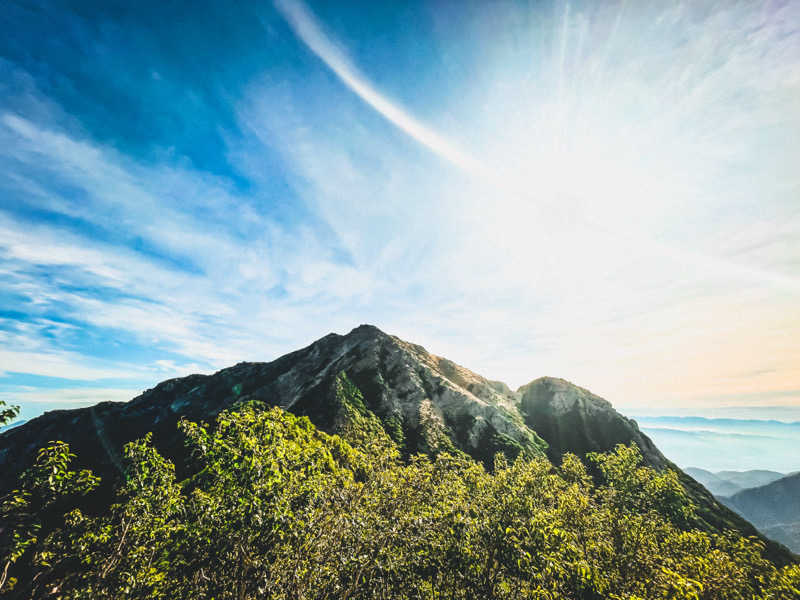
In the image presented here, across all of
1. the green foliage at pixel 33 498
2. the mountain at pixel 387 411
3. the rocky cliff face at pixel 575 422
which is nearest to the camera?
the green foliage at pixel 33 498

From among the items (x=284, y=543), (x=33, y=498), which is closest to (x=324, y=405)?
(x=284, y=543)

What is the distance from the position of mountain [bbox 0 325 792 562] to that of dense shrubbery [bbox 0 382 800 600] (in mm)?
68519

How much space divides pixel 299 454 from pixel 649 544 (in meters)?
23.5

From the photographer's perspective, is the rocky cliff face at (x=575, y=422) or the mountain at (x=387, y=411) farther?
the rocky cliff face at (x=575, y=422)

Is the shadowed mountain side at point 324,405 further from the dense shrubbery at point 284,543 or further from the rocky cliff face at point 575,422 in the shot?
the dense shrubbery at point 284,543

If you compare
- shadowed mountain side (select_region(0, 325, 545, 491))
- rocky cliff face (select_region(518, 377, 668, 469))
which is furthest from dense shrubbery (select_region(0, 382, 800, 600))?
rocky cliff face (select_region(518, 377, 668, 469))

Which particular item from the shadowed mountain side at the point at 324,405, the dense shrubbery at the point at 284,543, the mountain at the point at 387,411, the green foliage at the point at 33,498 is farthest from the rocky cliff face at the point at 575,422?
the green foliage at the point at 33,498

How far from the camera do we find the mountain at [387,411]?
93812 mm

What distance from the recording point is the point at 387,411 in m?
98.6

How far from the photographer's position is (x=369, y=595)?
568 inches

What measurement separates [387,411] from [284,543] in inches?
3448

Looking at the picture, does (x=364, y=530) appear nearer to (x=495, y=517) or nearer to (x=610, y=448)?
(x=495, y=517)

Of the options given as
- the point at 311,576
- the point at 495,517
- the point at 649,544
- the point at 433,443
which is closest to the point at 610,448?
the point at 433,443

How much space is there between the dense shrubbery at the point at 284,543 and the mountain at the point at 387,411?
68519 mm
